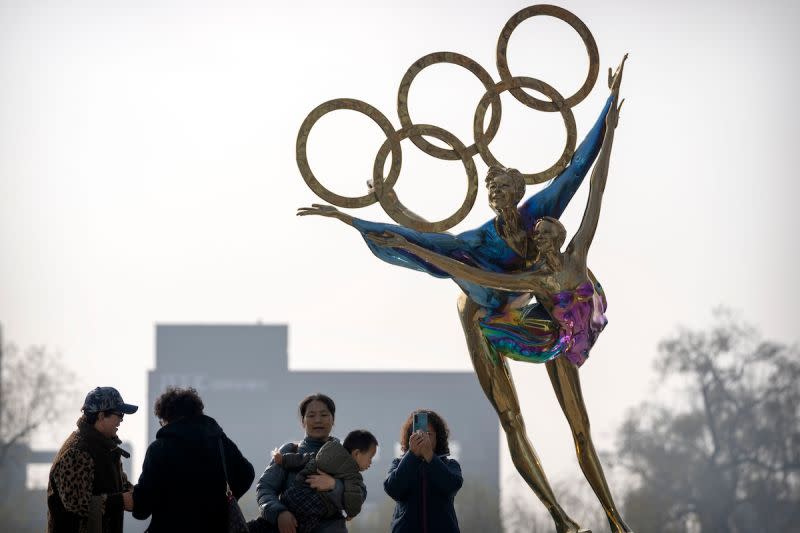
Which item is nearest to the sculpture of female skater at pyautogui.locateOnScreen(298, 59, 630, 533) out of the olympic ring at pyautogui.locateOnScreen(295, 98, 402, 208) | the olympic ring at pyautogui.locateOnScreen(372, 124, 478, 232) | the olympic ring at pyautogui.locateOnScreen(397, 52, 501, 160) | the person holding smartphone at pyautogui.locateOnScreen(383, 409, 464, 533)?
the olympic ring at pyautogui.locateOnScreen(372, 124, 478, 232)

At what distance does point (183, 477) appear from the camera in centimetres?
1311

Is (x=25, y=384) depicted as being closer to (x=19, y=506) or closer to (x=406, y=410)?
(x=19, y=506)

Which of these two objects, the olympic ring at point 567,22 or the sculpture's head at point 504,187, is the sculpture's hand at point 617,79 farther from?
the sculpture's head at point 504,187

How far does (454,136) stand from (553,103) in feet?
2.66

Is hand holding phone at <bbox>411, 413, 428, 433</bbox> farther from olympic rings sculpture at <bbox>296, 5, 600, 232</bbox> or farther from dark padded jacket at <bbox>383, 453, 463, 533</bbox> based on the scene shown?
olympic rings sculpture at <bbox>296, 5, 600, 232</bbox>

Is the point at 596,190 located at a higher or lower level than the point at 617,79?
lower

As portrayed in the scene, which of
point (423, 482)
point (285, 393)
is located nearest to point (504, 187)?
point (423, 482)

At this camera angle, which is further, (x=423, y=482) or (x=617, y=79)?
(x=617, y=79)

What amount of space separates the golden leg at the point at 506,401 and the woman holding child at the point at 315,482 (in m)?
1.72

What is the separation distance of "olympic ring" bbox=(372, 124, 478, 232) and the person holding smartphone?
1814 mm

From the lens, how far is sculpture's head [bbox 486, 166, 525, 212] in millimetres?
14867

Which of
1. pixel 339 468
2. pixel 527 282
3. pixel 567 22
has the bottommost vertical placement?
pixel 339 468

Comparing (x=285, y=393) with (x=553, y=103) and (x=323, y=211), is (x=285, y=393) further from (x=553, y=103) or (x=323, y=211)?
(x=323, y=211)

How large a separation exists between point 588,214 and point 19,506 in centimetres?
3929
